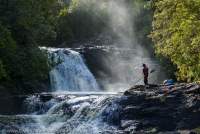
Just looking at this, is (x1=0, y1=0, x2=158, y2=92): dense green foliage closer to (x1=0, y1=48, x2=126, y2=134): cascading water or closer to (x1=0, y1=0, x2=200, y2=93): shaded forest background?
(x1=0, y1=0, x2=200, y2=93): shaded forest background

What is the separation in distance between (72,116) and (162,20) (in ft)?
25.6

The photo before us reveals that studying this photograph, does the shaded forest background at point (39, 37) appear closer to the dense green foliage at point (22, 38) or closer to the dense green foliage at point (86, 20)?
the dense green foliage at point (22, 38)

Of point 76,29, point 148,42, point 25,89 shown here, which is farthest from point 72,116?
point 76,29

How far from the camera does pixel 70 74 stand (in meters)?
45.8

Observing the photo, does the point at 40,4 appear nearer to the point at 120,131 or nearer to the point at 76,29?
the point at 120,131

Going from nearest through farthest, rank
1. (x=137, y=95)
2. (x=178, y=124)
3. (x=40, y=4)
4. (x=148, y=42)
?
(x=178, y=124)
(x=137, y=95)
(x=40, y=4)
(x=148, y=42)

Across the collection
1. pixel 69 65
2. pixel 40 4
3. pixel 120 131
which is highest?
pixel 40 4

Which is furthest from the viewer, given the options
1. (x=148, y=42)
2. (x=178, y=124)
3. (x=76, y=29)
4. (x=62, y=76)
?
(x=76, y=29)

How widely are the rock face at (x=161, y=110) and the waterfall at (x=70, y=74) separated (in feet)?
44.0

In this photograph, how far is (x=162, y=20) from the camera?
34094mm

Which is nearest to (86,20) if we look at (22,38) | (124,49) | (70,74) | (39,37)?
(124,49)

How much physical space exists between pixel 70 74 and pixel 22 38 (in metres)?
9.58

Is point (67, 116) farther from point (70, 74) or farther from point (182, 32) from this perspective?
point (70, 74)

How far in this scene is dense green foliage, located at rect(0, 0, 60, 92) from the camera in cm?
3466
